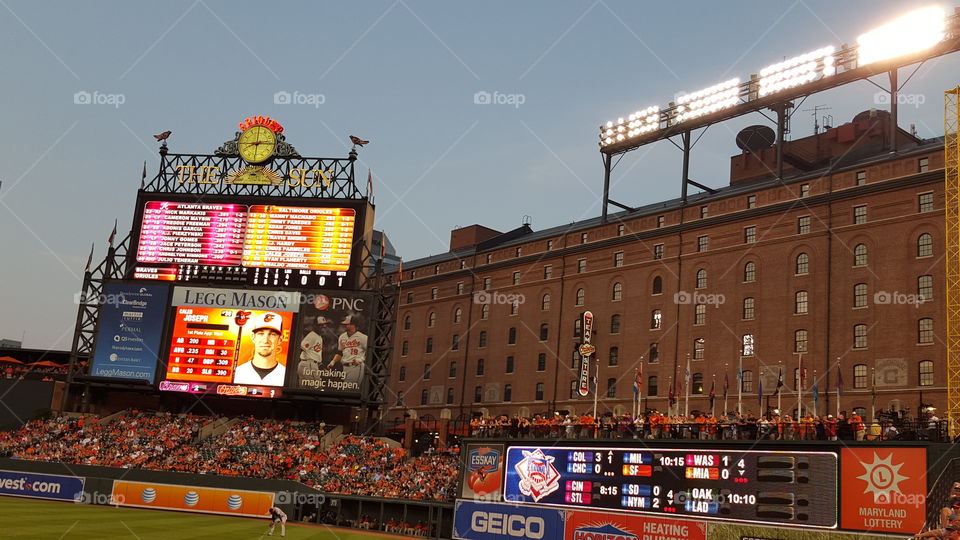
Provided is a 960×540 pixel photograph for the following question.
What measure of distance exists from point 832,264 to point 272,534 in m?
38.2

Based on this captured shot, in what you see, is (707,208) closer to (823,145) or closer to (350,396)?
(823,145)

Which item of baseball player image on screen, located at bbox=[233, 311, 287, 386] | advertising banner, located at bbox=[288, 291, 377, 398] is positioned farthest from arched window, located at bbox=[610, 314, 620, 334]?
baseball player image on screen, located at bbox=[233, 311, 287, 386]

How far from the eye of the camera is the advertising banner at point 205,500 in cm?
5056

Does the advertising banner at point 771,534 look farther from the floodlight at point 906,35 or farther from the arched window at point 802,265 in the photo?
the floodlight at point 906,35

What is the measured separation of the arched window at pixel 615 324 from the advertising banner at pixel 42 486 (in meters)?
39.4

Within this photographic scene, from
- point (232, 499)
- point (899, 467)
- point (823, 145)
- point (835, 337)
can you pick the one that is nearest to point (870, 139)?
point (823, 145)

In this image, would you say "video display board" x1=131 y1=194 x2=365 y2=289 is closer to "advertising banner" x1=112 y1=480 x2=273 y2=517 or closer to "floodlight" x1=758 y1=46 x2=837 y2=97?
"advertising banner" x1=112 y1=480 x2=273 y2=517

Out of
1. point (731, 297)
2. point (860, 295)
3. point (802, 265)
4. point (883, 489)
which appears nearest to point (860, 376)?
point (860, 295)

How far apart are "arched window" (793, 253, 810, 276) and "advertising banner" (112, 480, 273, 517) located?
3577 cm

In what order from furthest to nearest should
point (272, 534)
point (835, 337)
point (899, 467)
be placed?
point (835, 337) → point (272, 534) → point (899, 467)

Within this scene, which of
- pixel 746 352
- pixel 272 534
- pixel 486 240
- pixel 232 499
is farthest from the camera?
pixel 486 240

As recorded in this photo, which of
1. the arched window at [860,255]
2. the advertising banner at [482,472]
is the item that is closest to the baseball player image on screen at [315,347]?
the advertising banner at [482,472]

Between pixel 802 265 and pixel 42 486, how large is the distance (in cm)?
4758

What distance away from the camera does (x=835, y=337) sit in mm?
57438
